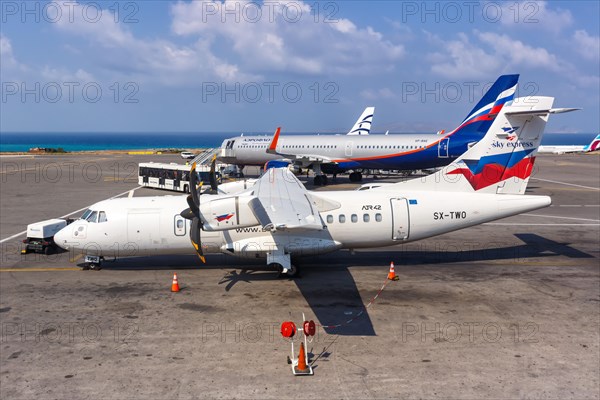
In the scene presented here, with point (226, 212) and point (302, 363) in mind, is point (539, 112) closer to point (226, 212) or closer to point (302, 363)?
point (226, 212)

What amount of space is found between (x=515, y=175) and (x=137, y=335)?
1623 centimetres

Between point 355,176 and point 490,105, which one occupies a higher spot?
point 490,105

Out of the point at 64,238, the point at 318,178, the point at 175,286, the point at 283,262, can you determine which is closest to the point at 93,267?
the point at 64,238

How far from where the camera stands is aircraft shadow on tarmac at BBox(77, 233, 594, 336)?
52.7 feet

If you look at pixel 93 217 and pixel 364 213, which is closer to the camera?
pixel 364 213

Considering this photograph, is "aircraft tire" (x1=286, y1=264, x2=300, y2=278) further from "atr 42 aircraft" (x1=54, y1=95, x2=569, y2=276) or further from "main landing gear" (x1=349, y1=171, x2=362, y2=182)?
"main landing gear" (x1=349, y1=171, x2=362, y2=182)

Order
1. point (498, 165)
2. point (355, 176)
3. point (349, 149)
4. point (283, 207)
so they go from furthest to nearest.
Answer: point (355, 176)
point (349, 149)
point (498, 165)
point (283, 207)

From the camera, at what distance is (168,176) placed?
45750 mm

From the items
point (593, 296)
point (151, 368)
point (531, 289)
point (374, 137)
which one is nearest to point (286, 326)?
point (151, 368)

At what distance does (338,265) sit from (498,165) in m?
8.13

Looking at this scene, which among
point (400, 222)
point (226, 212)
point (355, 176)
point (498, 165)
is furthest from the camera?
point (355, 176)

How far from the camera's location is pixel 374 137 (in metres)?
49.4

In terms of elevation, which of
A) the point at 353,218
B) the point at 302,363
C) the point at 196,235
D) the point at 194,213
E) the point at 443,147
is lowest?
the point at 302,363

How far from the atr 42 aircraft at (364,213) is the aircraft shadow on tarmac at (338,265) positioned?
41.9 inches
